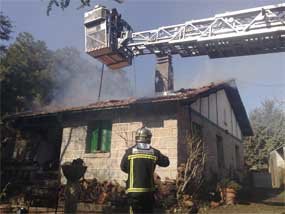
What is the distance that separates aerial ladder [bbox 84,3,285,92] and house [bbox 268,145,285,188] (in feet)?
28.1

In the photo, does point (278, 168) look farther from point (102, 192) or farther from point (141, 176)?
point (141, 176)

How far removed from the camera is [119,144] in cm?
1225

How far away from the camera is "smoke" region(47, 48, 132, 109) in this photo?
26.2 meters

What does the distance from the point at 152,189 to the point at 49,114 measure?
9.88 meters

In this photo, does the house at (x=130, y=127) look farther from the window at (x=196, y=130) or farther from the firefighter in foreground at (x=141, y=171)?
the firefighter in foreground at (x=141, y=171)

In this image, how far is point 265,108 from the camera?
1441 inches

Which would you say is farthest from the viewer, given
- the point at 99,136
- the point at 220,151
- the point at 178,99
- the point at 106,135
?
the point at 220,151

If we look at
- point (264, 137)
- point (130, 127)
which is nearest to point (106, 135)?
point (130, 127)

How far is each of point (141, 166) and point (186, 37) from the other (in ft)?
36.9

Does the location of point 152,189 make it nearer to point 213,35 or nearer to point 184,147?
point 184,147

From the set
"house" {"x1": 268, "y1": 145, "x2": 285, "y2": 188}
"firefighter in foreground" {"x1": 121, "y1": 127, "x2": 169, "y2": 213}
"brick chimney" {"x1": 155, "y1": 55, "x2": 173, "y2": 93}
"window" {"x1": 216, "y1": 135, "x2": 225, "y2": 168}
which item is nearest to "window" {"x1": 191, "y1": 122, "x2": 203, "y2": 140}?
"window" {"x1": 216, "y1": 135, "x2": 225, "y2": 168}

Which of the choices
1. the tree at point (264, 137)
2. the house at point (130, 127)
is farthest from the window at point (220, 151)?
the tree at point (264, 137)

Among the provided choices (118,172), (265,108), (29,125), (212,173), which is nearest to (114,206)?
(118,172)

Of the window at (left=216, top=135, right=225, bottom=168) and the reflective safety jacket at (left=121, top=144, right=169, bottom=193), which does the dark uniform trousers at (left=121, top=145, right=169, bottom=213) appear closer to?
the reflective safety jacket at (left=121, top=144, right=169, bottom=193)
